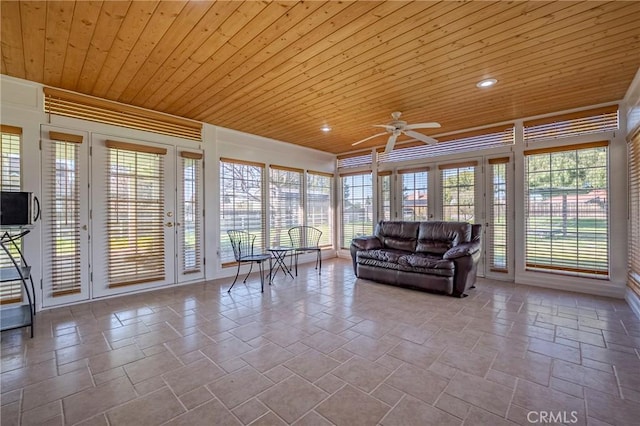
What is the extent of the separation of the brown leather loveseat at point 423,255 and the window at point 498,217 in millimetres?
605

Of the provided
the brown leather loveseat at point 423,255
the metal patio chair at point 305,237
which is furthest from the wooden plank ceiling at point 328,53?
the metal patio chair at point 305,237

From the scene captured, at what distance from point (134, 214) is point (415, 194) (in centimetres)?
489

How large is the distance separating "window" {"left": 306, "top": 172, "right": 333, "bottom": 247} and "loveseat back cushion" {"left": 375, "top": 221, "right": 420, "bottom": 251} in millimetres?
1765

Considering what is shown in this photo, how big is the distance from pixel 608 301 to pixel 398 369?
3.49 m

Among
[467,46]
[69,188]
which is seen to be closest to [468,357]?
[467,46]

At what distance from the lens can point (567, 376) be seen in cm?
207

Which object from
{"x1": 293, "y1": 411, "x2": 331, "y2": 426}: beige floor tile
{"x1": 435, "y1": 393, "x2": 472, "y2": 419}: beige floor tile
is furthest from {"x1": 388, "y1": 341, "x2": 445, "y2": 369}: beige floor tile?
{"x1": 293, "y1": 411, "x2": 331, "y2": 426}: beige floor tile

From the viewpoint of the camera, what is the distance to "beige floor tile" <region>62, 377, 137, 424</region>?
1.72 metres

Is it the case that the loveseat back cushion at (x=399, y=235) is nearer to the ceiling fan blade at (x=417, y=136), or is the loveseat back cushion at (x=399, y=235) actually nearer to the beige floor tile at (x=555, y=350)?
the ceiling fan blade at (x=417, y=136)

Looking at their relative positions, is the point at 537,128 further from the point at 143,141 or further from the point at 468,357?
the point at 143,141

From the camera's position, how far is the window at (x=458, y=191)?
521 cm

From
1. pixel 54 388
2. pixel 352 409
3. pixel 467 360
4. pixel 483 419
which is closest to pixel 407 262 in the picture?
pixel 467 360

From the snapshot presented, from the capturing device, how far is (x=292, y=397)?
1.87 meters

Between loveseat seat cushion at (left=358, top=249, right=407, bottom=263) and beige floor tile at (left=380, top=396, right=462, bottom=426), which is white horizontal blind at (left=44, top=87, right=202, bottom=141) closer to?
loveseat seat cushion at (left=358, top=249, right=407, bottom=263)
